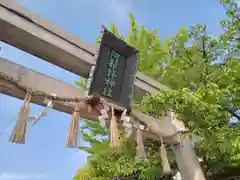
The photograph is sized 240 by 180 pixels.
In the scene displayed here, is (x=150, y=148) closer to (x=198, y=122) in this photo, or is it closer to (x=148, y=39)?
(x=198, y=122)

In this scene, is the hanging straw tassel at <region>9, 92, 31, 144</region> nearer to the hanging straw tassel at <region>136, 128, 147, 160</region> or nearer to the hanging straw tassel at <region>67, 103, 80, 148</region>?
the hanging straw tassel at <region>67, 103, 80, 148</region>

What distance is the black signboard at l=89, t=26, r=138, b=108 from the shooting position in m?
1.83

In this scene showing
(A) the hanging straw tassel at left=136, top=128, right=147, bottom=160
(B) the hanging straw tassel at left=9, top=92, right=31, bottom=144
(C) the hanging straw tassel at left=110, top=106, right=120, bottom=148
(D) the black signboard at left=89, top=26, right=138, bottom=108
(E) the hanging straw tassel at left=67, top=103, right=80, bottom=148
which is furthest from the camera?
(A) the hanging straw tassel at left=136, top=128, right=147, bottom=160

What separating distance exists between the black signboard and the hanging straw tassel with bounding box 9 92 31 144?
40 centimetres

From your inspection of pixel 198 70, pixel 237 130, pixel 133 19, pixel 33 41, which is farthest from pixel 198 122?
pixel 133 19

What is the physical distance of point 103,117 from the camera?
Answer: 1.78 metres

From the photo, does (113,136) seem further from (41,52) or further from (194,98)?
(194,98)

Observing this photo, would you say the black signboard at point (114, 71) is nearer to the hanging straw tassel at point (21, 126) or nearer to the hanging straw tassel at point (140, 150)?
the hanging straw tassel at point (140, 150)

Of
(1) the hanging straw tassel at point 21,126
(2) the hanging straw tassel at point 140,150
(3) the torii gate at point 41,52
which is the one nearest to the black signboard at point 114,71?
(3) the torii gate at point 41,52

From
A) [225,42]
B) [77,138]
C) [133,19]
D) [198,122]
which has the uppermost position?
[133,19]

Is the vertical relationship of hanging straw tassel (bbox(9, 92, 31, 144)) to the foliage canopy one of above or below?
below

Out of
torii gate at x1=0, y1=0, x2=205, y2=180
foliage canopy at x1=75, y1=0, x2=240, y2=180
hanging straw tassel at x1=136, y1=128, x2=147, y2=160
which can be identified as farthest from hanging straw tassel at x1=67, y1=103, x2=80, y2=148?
foliage canopy at x1=75, y1=0, x2=240, y2=180

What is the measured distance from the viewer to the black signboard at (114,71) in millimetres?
1829

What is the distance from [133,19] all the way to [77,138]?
3292mm
